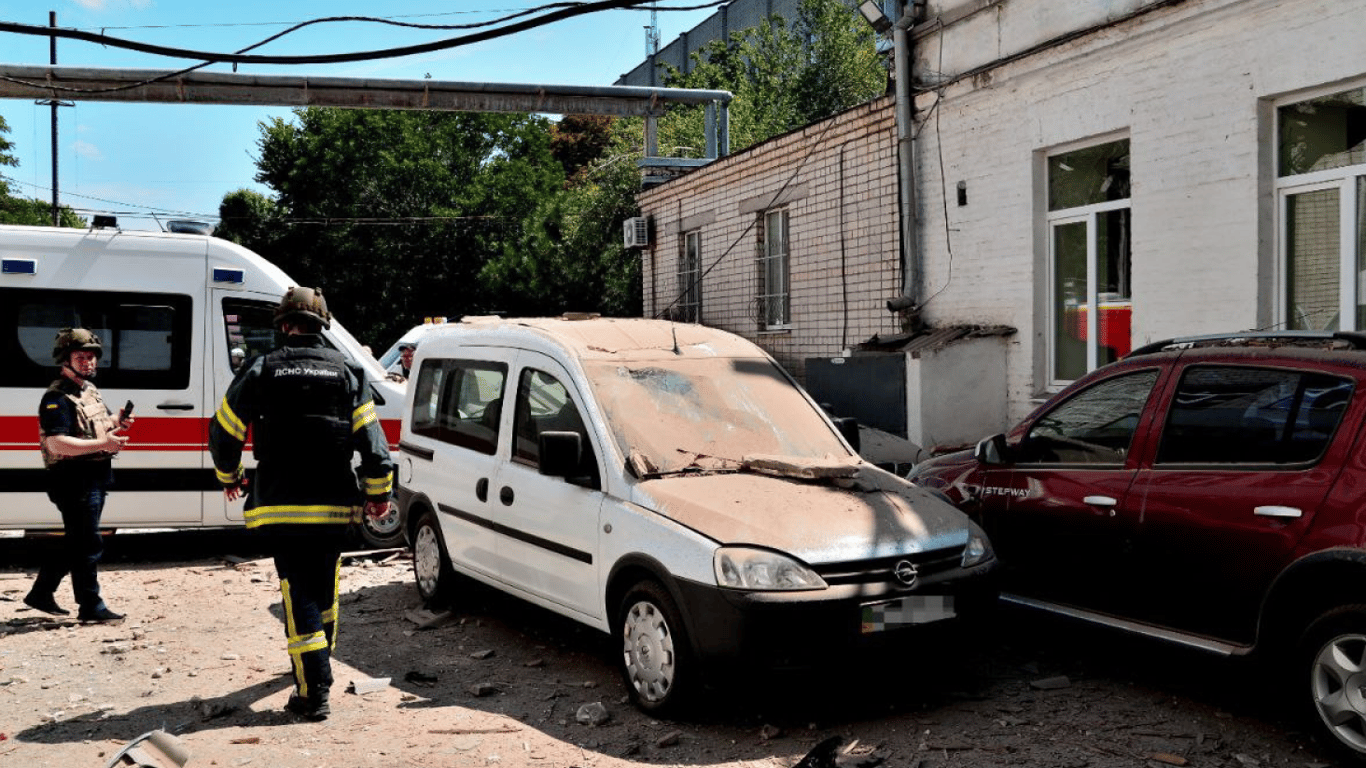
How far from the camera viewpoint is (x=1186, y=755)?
473 centimetres

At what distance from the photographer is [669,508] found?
5.21 metres

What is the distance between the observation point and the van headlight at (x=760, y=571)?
4.82 m

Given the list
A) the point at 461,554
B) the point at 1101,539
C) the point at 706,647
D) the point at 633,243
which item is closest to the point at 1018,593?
the point at 1101,539

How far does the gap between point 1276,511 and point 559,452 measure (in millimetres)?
3040

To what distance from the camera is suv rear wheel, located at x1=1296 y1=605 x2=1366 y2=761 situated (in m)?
4.27

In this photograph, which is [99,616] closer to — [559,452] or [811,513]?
[559,452]

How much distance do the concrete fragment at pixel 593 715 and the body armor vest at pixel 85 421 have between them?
3.69 m

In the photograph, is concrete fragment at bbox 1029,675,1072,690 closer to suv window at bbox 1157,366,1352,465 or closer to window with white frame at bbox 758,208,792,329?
suv window at bbox 1157,366,1352,465

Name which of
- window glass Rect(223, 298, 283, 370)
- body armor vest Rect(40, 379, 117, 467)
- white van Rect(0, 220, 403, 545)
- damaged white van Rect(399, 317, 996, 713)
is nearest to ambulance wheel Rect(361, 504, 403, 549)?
white van Rect(0, 220, 403, 545)

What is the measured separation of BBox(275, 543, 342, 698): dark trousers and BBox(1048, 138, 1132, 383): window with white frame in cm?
656

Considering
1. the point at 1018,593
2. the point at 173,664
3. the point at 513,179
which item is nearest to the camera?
the point at 1018,593

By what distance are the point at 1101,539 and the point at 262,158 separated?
1740 inches

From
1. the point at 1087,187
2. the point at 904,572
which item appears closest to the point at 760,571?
the point at 904,572

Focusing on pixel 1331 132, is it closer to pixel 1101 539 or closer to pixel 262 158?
pixel 1101 539
